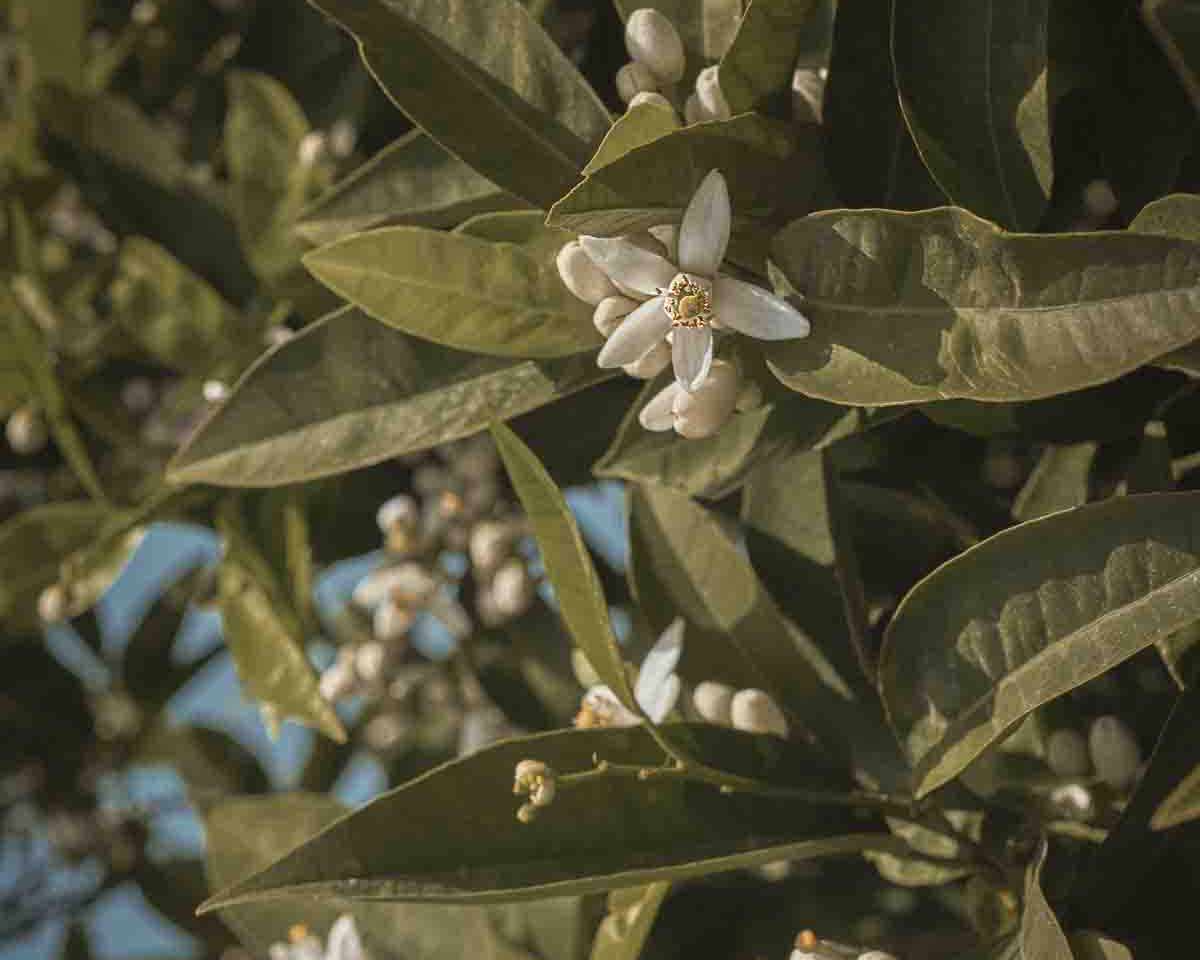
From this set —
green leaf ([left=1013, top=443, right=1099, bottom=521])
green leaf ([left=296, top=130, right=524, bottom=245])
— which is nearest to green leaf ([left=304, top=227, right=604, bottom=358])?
green leaf ([left=296, top=130, right=524, bottom=245])

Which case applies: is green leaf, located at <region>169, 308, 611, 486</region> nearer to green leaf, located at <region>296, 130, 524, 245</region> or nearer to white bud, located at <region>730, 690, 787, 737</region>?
green leaf, located at <region>296, 130, 524, 245</region>

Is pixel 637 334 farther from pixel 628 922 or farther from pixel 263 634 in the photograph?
pixel 263 634

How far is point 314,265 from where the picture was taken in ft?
2.48

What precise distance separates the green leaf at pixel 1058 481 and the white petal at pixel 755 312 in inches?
9.5

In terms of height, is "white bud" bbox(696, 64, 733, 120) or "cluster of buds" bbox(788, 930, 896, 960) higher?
"white bud" bbox(696, 64, 733, 120)

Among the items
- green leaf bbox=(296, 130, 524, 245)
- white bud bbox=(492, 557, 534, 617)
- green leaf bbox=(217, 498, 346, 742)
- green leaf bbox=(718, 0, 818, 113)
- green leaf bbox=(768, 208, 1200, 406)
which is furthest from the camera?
white bud bbox=(492, 557, 534, 617)

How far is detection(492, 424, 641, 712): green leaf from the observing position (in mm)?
712

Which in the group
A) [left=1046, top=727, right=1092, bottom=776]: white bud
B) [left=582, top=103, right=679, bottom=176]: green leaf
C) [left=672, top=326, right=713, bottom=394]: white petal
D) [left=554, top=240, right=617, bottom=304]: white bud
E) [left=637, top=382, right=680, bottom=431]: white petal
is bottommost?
[left=1046, top=727, right=1092, bottom=776]: white bud

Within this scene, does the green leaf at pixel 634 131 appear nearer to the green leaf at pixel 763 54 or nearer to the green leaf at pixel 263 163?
the green leaf at pixel 763 54

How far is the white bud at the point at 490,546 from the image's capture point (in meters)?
1.17

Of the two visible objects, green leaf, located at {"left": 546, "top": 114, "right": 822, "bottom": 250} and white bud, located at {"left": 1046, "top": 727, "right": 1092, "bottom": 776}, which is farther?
white bud, located at {"left": 1046, "top": 727, "right": 1092, "bottom": 776}

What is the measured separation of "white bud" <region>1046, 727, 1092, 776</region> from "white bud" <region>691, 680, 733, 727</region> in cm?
19

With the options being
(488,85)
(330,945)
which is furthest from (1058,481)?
(330,945)

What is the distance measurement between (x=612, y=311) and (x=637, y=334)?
0.03 m
